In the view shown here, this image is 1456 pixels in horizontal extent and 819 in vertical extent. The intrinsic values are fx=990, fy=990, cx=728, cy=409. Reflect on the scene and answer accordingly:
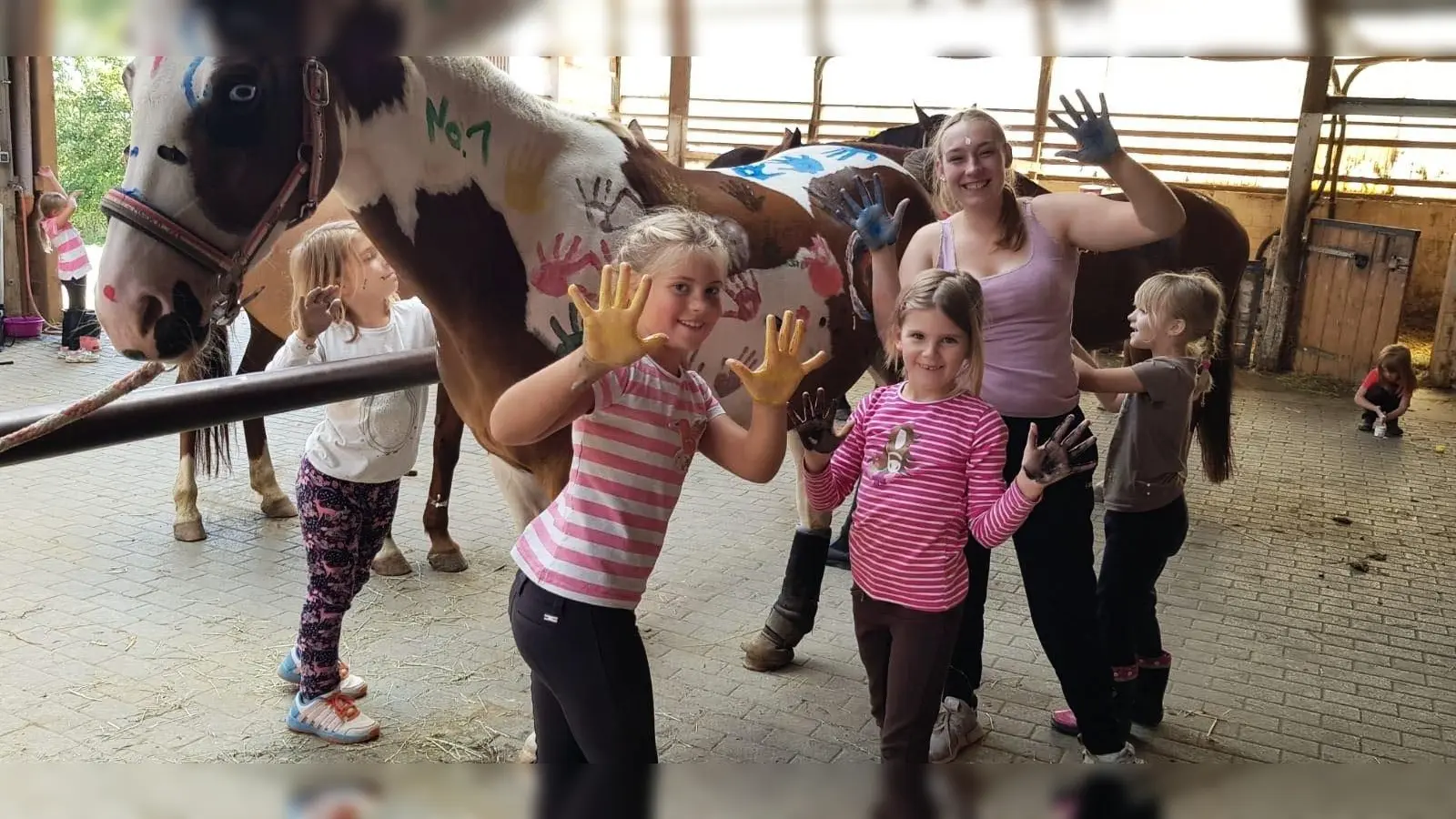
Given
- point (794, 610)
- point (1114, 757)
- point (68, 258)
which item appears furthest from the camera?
point (68, 258)

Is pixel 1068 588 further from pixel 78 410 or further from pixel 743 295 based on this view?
pixel 78 410

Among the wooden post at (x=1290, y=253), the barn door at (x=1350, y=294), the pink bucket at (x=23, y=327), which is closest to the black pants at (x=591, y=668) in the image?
the pink bucket at (x=23, y=327)

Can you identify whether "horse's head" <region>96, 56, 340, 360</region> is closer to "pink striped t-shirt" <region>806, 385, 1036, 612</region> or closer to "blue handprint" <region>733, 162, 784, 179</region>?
"pink striped t-shirt" <region>806, 385, 1036, 612</region>

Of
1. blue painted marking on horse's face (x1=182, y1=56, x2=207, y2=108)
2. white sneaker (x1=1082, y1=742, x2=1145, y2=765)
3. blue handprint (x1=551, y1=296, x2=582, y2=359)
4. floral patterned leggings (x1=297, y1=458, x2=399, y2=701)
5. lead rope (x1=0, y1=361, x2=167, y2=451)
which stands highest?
blue painted marking on horse's face (x1=182, y1=56, x2=207, y2=108)

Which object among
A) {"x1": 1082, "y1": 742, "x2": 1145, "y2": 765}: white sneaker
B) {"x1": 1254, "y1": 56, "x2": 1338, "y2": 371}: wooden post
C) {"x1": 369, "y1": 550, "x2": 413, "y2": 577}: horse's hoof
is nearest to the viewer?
{"x1": 1082, "y1": 742, "x2": 1145, "y2": 765}: white sneaker

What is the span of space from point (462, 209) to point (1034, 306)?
1136 millimetres

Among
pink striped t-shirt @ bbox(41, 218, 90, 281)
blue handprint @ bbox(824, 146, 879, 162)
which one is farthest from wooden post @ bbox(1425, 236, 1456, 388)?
pink striped t-shirt @ bbox(41, 218, 90, 281)

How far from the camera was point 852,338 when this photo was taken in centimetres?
258

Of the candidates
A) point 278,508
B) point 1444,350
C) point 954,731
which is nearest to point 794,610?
point 954,731

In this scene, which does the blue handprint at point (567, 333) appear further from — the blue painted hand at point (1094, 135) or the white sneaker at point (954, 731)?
the white sneaker at point (954, 731)

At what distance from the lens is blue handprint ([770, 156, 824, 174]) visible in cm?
267

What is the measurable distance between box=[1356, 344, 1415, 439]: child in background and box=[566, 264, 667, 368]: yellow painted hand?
6.88 metres

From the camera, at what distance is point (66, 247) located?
7.07 m

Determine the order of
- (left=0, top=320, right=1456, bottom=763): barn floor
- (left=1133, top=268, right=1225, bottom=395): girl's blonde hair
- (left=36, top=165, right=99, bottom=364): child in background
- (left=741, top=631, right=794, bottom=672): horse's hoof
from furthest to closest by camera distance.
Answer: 1. (left=36, top=165, right=99, bottom=364): child in background
2. (left=741, top=631, right=794, bottom=672): horse's hoof
3. (left=0, top=320, right=1456, bottom=763): barn floor
4. (left=1133, top=268, right=1225, bottom=395): girl's blonde hair
